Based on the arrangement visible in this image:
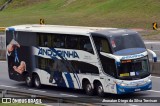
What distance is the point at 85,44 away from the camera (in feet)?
88.4

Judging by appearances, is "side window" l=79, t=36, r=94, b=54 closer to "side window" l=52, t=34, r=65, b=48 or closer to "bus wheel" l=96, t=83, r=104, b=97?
"side window" l=52, t=34, r=65, b=48

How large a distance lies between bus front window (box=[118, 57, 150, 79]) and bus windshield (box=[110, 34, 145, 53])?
2.31 feet

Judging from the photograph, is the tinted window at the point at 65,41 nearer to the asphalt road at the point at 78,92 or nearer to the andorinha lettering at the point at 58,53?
the andorinha lettering at the point at 58,53

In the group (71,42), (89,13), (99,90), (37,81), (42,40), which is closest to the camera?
(99,90)

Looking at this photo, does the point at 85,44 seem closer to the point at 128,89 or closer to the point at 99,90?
the point at 99,90

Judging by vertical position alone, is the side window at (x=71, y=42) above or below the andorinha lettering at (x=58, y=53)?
above

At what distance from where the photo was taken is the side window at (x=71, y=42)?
27.5 metres

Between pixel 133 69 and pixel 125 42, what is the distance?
1292 millimetres

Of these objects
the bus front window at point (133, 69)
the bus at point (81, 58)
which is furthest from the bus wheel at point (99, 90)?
the bus front window at point (133, 69)

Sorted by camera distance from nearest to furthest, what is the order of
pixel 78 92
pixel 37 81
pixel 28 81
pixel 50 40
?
pixel 78 92
pixel 50 40
pixel 37 81
pixel 28 81

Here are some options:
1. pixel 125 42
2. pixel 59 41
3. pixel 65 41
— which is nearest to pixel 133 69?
pixel 125 42

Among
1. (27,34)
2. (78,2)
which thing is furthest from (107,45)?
(78,2)

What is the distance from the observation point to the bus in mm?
25552

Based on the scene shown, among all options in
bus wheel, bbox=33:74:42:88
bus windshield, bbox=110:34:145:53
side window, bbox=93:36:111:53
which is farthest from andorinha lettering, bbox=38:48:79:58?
bus windshield, bbox=110:34:145:53
